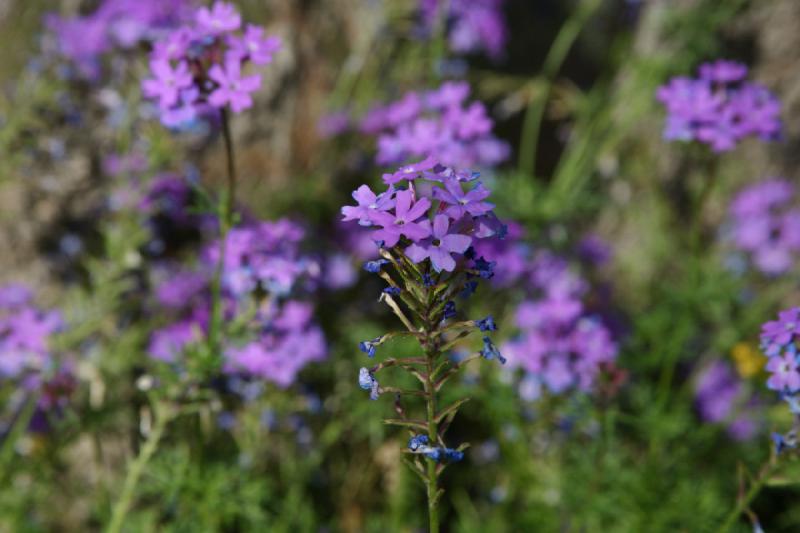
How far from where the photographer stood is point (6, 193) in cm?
427

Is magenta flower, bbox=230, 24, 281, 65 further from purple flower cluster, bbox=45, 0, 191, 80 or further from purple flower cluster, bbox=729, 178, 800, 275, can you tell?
purple flower cluster, bbox=729, 178, 800, 275

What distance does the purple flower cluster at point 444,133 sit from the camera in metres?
3.72

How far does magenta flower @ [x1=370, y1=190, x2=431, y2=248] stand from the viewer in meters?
1.72

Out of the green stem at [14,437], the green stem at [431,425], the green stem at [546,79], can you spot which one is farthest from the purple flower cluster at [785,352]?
the green stem at [14,437]

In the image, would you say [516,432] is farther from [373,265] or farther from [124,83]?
[124,83]

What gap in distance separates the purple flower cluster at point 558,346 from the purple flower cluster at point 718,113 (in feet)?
2.89

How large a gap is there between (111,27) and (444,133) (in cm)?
183

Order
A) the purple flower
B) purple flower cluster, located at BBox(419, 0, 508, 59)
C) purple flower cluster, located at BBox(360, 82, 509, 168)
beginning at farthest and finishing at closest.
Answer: purple flower cluster, located at BBox(419, 0, 508, 59) < purple flower cluster, located at BBox(360, 82, 509, 168) < the purple flower

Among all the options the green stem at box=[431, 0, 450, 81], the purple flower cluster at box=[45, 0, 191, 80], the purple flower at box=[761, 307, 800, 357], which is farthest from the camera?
the green stem at box=[431, 0, 450, 81]

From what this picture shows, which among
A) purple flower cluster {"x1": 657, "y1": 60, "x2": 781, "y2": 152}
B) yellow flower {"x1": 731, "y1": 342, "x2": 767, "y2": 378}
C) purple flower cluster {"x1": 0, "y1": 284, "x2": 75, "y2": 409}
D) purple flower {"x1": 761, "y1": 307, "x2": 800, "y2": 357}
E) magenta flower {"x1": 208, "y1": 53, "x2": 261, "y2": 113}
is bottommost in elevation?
purple flower {"x1": 761, "y1": 307, "x2": 800, "y2": 357}

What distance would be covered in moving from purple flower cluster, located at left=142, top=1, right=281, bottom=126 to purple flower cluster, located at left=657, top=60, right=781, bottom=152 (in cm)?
176

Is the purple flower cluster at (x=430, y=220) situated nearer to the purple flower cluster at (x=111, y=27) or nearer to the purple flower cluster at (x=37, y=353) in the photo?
the purple flower cluster at (x=37, y=353)

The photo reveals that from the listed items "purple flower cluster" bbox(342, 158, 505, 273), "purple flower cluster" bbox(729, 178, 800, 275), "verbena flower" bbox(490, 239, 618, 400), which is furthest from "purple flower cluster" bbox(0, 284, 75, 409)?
"purple flower cluster" bbox(729, 178, 800, 275)

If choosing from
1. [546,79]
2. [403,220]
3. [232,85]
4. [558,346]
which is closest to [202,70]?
[232,85]
